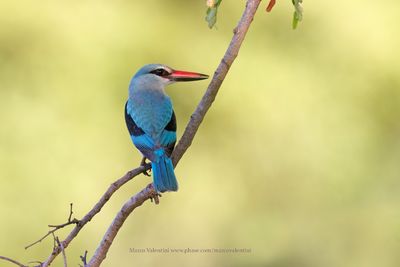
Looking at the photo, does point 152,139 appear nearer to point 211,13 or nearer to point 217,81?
point 217,81

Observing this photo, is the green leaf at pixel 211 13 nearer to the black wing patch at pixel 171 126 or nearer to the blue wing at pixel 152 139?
the blue wing at pixel 152 139

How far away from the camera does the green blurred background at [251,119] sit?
798 cm

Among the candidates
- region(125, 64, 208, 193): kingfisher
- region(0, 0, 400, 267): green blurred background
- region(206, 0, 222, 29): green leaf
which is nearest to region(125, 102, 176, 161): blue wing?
region(125, 64, 208, 193): kingfisher

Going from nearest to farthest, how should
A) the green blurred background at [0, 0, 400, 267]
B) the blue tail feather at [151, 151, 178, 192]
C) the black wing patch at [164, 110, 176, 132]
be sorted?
the blue tail feather at [151, 151, 178, 192] < the black wing patch at [164, 110, 176, 132] < the green blurred background at [0, 0, 400, 267]

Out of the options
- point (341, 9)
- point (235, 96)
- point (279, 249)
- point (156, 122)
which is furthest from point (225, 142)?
point (156, 122)

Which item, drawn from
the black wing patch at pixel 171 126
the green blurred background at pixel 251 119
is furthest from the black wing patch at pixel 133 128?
the green blurred background at pixel 251 119

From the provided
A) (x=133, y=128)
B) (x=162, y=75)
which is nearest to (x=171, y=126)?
(x=133, y=128)

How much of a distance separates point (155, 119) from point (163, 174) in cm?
63

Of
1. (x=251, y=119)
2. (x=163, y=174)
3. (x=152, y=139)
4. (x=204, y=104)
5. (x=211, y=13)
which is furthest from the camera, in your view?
(x=251, y=119)

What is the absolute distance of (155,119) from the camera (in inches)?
172

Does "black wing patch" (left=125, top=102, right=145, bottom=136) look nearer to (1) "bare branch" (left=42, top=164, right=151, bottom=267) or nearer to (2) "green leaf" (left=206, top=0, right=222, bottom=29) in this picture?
(1) "bare branch" (left=42, top=164, right=151, bottom=267)

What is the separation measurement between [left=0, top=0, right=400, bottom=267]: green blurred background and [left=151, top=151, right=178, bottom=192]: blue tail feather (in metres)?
3.84

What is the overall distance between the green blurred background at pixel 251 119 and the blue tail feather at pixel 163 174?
384cm

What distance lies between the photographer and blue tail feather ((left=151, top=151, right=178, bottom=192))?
362cm
